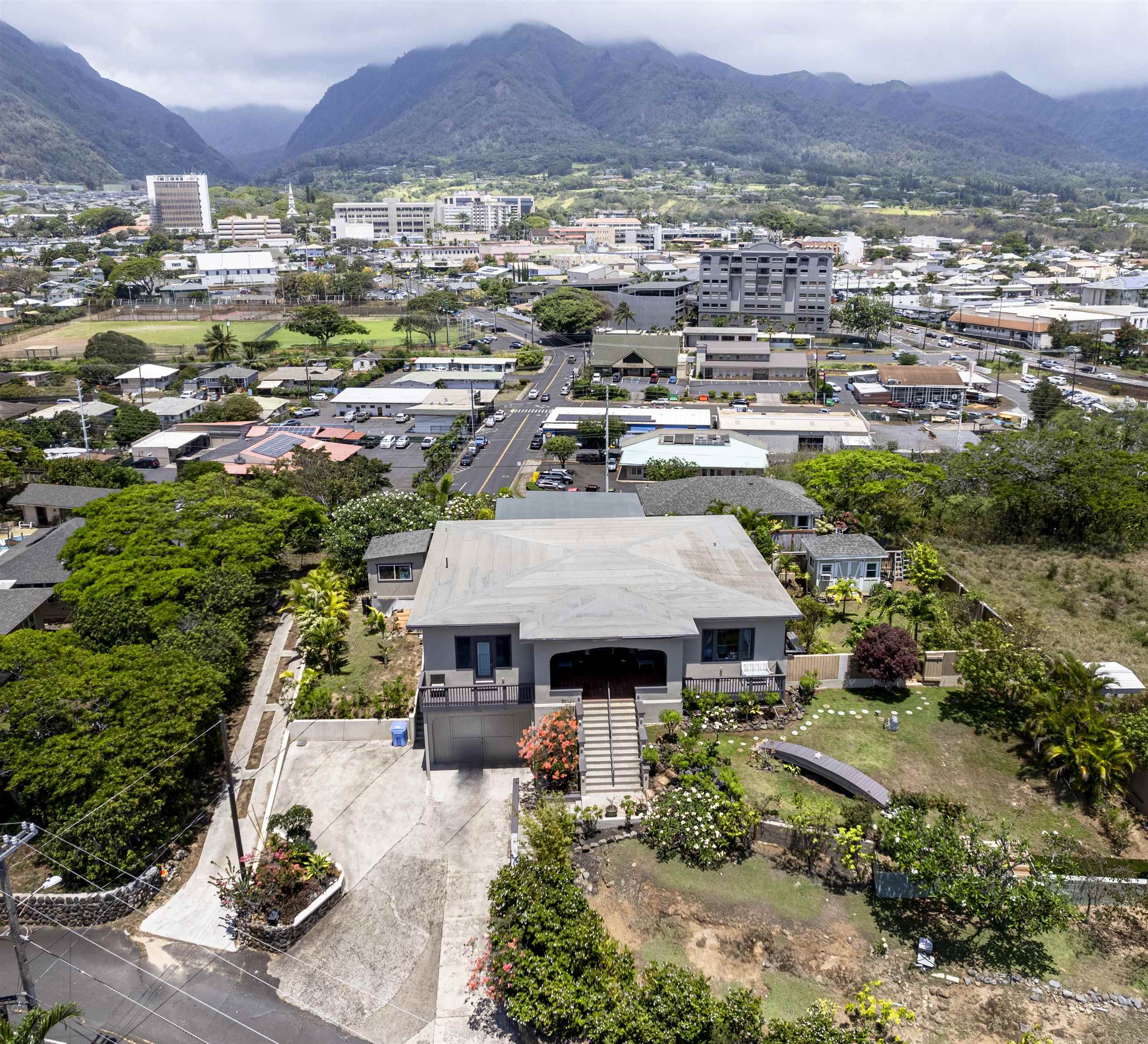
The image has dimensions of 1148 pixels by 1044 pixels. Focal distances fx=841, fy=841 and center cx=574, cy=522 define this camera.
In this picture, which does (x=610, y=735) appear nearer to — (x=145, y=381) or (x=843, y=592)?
(x=843, y=592)

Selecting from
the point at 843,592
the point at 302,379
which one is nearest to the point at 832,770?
the point at 843,592

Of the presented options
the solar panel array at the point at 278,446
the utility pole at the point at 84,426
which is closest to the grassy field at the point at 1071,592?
the solar panel array at the point at 278,446

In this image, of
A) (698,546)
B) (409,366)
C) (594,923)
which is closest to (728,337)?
(409,366)

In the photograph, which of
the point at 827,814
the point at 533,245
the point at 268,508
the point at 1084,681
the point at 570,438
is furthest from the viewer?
the point at 533,245

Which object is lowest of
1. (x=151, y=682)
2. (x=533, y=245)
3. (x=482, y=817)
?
(x=482, y=817)

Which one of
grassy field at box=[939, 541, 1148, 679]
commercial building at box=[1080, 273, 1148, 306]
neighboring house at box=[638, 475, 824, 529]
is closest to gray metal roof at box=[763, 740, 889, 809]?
grassy field at box=[939, 541, 1148, 679]

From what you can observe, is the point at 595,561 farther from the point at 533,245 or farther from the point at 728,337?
the point at 533,245
